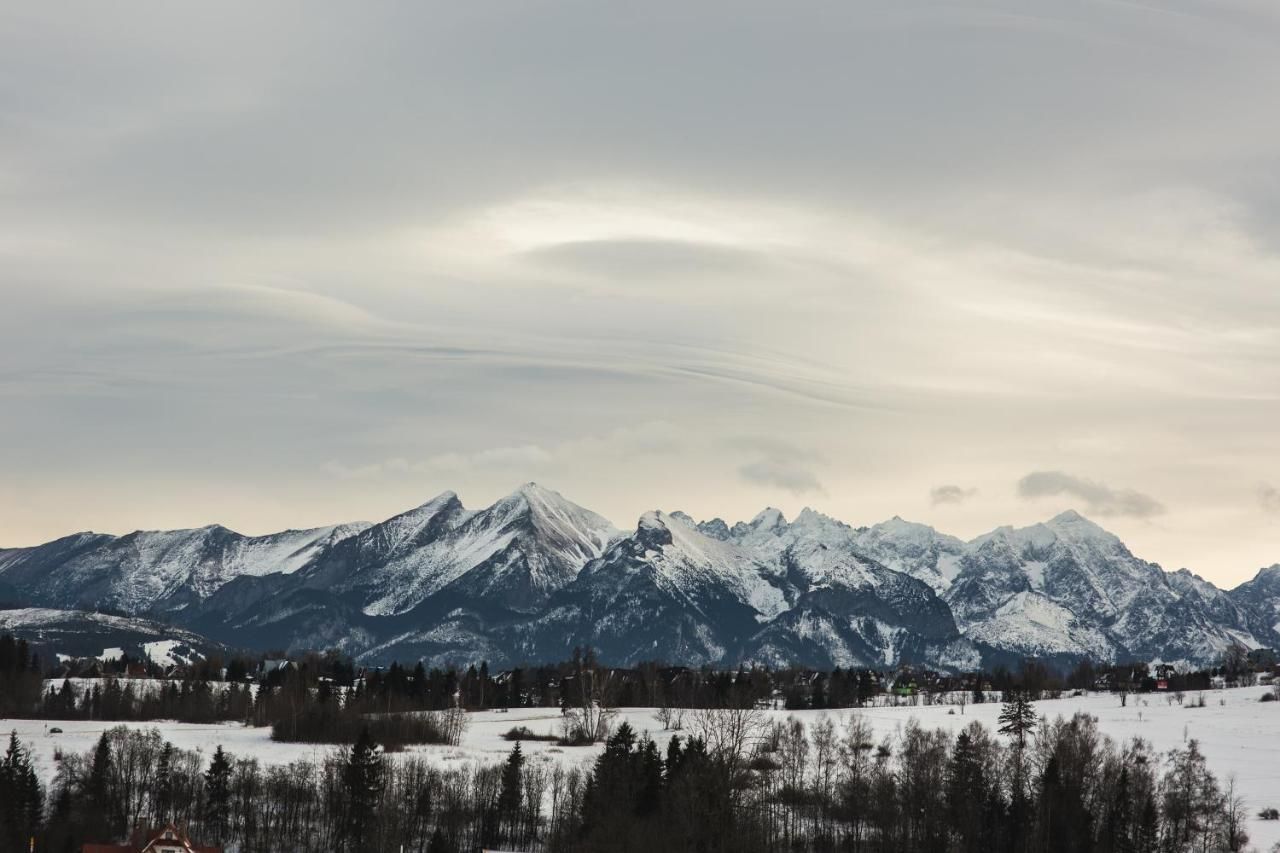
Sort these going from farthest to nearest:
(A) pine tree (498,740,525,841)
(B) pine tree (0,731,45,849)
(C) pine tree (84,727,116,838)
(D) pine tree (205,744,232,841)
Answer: (A) pine tree (498,740,525,841), (D) pine tree (205,744,232,841), (C) pine tree (84,727,116,838), (B) pine tree (0,731,45,849)

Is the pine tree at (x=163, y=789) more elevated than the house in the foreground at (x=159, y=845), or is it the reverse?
the pine tree at (x=163, y=789)

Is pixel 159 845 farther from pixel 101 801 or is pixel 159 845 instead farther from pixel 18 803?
pixel 101 801

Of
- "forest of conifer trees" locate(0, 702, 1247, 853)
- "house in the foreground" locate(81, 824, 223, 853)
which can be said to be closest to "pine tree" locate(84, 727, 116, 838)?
"forest of conifer trees" locate(0, 702, 1247, 853)

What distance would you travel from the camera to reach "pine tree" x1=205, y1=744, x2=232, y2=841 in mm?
159125

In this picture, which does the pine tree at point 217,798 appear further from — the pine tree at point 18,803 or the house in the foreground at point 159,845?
the house in the foreground at point 159,845

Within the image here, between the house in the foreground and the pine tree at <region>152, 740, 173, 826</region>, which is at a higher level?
the pine tree at <region>152, 740, 173, 826</region>

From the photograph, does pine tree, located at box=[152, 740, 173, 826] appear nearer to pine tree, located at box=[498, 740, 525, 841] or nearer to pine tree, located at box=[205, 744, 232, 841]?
pine tree, located at box=[205, 744, 232, 841]

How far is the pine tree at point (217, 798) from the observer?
159125 mm

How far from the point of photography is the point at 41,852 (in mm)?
139875

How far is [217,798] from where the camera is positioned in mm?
161500

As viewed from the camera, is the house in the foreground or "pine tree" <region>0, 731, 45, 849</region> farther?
"pine tree" <region>0, 731, 45, 849</region>

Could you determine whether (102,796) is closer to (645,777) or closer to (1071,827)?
(645,777)

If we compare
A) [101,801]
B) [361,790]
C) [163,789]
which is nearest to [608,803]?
[361,790]

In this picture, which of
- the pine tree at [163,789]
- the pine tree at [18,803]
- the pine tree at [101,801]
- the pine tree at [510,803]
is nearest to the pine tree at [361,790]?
the pine tree at [510,803]
